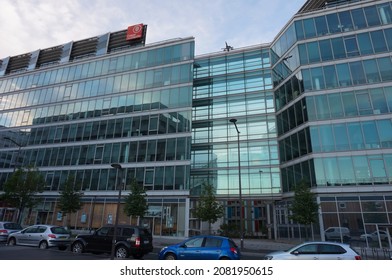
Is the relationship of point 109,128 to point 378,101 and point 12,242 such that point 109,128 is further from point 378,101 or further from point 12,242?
point 378,101

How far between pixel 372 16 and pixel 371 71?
6681 millimetres

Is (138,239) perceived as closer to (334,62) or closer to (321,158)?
(321,158)

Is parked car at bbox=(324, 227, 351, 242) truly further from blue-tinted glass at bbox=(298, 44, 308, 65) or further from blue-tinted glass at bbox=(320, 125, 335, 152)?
blue-tinted glass at bbox=(298, 44, 308, 65)

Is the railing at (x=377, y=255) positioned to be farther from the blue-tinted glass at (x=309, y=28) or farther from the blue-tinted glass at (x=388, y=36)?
the blue-tinted glass at (x=309, y=28)

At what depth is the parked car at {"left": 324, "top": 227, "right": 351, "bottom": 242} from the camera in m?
23.2

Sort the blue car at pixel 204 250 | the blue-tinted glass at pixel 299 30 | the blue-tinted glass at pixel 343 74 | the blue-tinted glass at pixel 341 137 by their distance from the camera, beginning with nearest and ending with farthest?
the blue car at pixel 204 250 → the blue-tinted glass at pixel 341 137 → the blue-tinted glass at pixel 343 74 → the blue-tinted glass at pixel 299 30

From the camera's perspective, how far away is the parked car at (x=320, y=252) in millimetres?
9852

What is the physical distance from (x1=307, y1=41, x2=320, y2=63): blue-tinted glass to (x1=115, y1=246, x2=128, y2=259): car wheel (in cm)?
2709

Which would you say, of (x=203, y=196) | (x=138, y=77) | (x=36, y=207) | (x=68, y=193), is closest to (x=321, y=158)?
(x=203, y=196)

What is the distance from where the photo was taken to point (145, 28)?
136 feet

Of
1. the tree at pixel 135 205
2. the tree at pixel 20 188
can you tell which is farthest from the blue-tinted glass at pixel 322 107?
the tree at pixel 20 188

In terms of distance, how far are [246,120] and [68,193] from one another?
24.4 metres

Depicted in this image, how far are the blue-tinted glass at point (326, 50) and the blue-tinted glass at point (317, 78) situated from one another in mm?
1474

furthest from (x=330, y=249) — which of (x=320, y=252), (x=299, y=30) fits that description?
(x=299, y=30)
